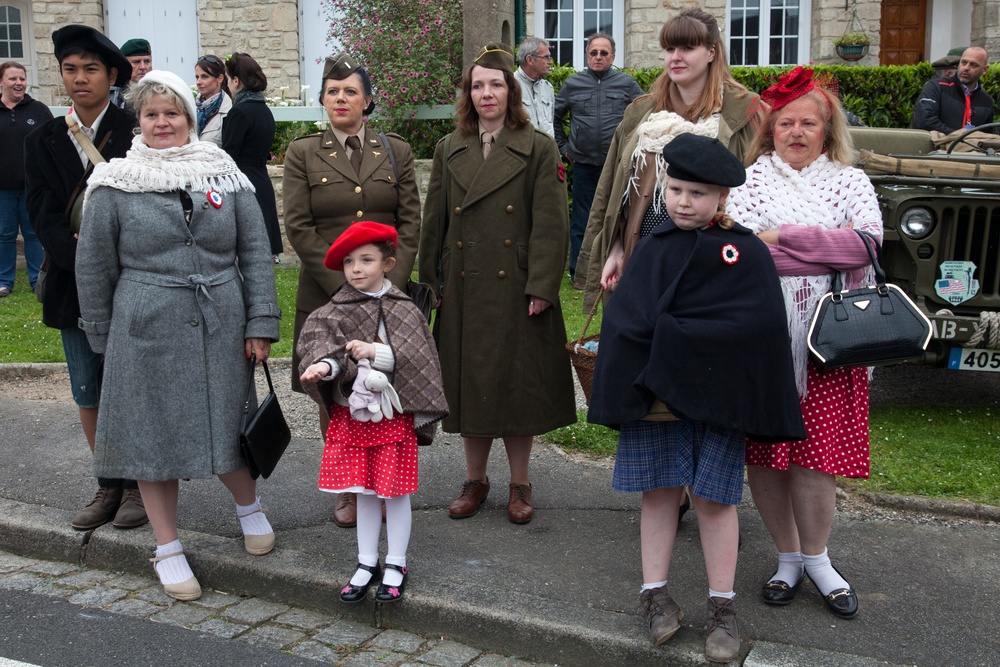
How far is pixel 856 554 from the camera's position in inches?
173

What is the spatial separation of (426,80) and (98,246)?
8.23m

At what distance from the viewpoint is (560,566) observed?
4.27 meters

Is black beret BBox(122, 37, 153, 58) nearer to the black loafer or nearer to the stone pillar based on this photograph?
the stone pillar

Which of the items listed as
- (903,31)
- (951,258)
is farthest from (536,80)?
(903,31)

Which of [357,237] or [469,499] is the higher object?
[357,237]

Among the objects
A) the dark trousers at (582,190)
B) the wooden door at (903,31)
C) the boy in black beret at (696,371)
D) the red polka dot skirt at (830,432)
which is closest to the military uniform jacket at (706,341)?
the boy in black beret at (696,371)

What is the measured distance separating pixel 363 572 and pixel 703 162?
200cm

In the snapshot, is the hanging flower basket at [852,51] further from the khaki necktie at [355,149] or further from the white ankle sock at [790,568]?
the white ankle sock at [790,568]

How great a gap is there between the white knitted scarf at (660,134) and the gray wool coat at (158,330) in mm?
1714

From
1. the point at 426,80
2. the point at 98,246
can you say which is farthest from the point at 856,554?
the point at 426,80

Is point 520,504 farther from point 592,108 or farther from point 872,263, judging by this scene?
point 592,108

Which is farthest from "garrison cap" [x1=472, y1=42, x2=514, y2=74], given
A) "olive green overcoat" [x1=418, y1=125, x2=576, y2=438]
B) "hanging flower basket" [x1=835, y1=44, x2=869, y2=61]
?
"hanging flower basket" [x1=835, y1=44, x2=869, y2=61]

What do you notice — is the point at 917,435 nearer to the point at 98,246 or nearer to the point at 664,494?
the point at 664,494

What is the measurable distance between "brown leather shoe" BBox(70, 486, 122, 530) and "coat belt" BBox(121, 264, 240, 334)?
4.11ft
